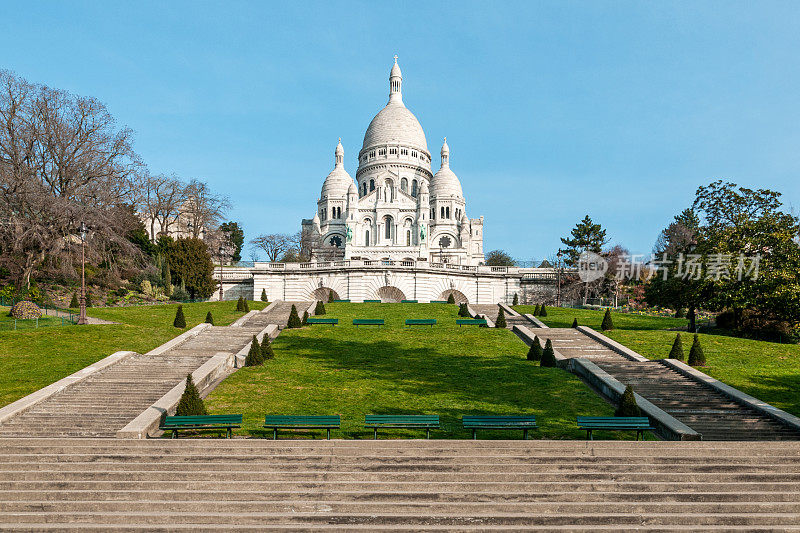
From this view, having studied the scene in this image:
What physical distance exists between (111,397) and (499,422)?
1226cm

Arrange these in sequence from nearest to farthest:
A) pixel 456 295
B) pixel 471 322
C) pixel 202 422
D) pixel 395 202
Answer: pixel 202 422 < pixel 471 322 < pixel 456 295 < pixel 395 202

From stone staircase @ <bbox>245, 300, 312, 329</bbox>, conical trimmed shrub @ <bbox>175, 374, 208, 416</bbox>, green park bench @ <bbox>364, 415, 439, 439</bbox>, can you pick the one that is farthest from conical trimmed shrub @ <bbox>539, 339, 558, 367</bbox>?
stone staircase @ <bbox>245, 300, 312, 329</bbox>

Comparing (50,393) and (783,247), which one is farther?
(783,247)

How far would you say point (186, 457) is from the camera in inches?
505

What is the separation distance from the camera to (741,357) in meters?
24.4

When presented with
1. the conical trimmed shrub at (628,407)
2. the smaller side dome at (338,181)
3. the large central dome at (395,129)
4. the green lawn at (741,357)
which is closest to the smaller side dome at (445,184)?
the large central dome at (395,129)

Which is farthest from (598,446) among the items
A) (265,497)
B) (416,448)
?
(265,497)

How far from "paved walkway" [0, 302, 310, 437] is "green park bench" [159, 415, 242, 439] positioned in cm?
190

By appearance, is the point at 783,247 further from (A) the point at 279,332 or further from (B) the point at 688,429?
(A) the point at 279,332

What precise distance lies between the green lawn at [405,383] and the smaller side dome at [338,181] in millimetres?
77201

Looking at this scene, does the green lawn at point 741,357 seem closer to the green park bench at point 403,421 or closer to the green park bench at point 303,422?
the green park bench at point 403,421

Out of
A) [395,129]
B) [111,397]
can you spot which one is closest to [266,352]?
[111,397]

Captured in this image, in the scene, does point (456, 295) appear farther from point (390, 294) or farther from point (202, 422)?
point (202, 422)

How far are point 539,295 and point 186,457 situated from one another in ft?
150
